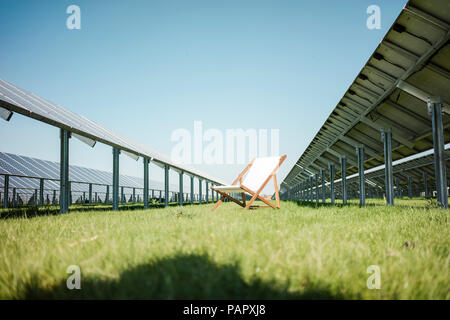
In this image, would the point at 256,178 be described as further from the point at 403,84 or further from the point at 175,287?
the point at 175,287

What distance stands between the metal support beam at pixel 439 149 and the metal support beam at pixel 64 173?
8.38 metres

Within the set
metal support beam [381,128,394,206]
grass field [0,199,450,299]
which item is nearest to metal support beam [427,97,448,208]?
metal support beam [381,128,394,206]

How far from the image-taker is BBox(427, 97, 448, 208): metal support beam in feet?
19.0

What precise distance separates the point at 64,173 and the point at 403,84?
816 centimetres

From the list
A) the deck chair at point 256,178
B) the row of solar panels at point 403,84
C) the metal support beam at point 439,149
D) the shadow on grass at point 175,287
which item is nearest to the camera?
the shadow on grass at point 175,287

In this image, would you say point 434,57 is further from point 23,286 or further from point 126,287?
point 23,286

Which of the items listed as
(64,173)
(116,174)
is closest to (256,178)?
(116,174)

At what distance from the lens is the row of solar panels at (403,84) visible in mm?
4754

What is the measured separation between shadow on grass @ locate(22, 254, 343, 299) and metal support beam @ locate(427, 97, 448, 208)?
5935 mm

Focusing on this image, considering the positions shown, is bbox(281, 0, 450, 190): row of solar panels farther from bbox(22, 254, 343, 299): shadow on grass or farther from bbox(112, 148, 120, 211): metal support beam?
bbox(112, 148, 120, 211): metal support beam

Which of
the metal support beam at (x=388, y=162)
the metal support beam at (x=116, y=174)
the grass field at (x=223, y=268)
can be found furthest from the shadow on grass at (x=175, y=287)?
the metal support beam at (x=388, y=162)

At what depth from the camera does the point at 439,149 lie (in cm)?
586

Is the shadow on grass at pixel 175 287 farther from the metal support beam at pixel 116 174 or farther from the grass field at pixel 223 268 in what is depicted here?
the metal support beam at pixel 116 174
